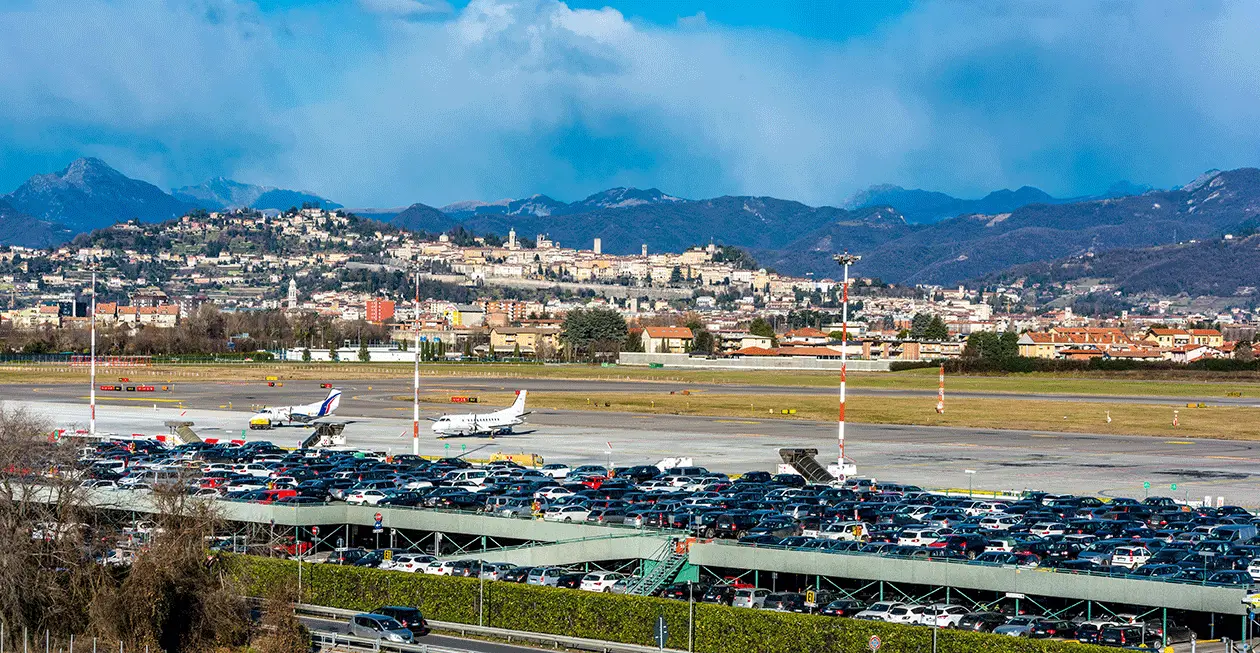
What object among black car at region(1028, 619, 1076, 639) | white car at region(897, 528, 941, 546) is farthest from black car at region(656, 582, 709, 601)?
black car at region(1028, 619, 1076, 639)

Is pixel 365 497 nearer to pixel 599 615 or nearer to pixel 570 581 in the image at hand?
pixel 570 581

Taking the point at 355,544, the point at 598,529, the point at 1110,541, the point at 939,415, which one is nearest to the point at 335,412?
the point at 939,415

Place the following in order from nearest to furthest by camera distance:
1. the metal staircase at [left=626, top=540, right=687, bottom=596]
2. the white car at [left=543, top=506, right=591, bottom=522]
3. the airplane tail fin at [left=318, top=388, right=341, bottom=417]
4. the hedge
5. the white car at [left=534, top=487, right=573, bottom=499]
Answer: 1. the hedge
2. the metal staircase at [left=626, top=540, right=687, bottom=596]
3. the white car at [left=543, top=506, right=591, bottom=522]
4. the white car at [left=534, top=487, right=573, bottom=499]
5. the airplane tail fin at [left=318, top=388, right=341, bottom=417]

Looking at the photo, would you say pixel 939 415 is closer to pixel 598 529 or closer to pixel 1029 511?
pixel 1029 511

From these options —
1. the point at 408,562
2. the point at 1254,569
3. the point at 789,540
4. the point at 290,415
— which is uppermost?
the point at 290,415

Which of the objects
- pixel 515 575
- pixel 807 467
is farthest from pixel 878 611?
pixel 807 467

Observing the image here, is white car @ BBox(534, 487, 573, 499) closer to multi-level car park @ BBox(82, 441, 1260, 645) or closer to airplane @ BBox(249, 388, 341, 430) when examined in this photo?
multi-level car park @ BBox(82, 441, 1260, 645)

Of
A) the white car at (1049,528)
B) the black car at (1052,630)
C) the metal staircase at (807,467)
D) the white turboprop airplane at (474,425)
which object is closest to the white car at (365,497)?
the metal staircase at (807,467)

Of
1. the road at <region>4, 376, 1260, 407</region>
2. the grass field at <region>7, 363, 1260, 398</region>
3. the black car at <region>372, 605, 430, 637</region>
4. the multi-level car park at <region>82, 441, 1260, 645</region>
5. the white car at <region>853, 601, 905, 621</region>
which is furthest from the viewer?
the grass field at <region>7, 363, 1260, 398</region>
